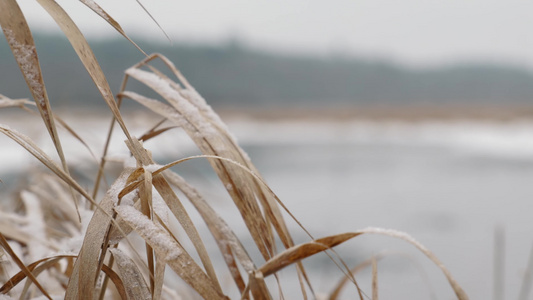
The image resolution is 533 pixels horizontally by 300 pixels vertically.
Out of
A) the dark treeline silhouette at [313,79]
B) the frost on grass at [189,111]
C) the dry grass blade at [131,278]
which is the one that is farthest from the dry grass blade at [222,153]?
the dark treeline silhouette at [313,79]

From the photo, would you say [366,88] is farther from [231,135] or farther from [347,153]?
[231,135]

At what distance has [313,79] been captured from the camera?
56.2 metres

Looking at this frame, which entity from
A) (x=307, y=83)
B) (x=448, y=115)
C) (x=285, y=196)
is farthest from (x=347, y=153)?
(x=307, y=83)

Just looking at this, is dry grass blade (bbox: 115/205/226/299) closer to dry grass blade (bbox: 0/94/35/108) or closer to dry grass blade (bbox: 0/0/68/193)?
dry grass blade (bbox: 0/0/68/193)

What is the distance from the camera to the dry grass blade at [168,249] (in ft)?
1.05

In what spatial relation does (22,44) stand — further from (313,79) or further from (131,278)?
(313,79)

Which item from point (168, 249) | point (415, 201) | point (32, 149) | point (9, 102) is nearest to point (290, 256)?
point (168, 249)

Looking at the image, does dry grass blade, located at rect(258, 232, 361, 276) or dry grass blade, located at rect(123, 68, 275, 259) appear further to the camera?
dry grass blade, located at rect(123, 68, 275, 259)

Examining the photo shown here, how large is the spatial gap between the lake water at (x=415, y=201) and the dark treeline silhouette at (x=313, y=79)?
35.0 meters

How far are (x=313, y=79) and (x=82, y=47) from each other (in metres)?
56.7

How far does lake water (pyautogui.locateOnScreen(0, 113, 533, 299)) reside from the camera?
107 inches

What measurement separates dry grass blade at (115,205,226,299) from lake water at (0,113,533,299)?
0.20 meters

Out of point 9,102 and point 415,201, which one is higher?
point 9,102

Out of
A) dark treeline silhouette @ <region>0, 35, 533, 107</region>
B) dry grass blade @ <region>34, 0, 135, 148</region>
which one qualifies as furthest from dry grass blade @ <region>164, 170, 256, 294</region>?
dark treeline silhouette @ <region>0, 35, 533, 107</region>
